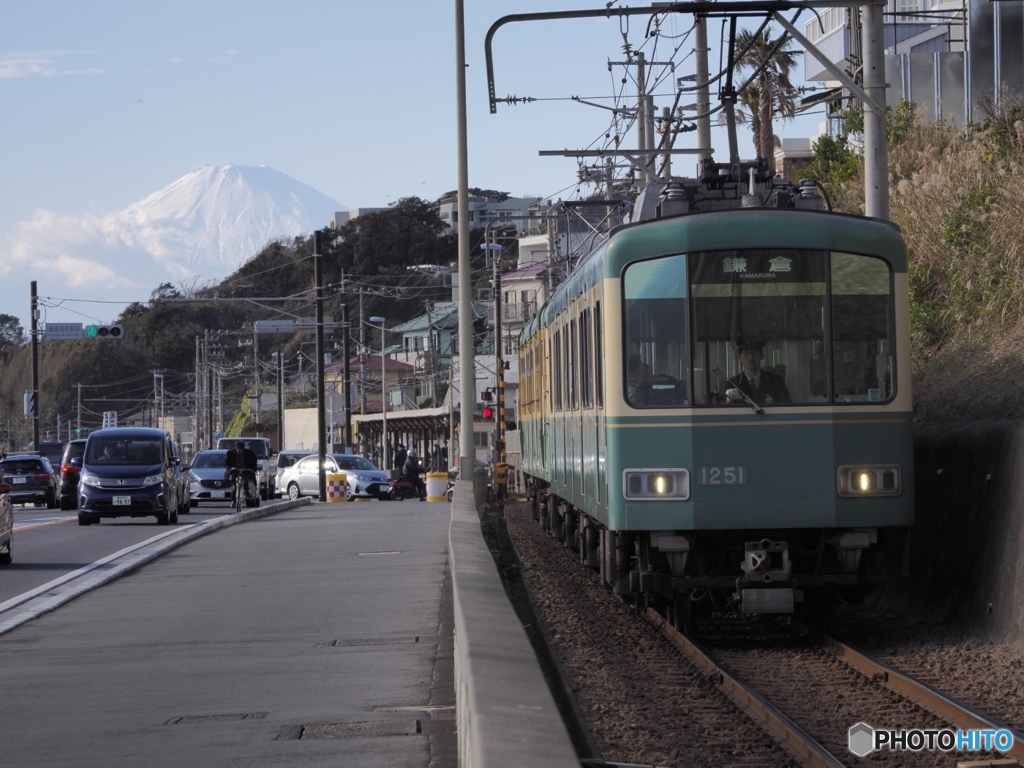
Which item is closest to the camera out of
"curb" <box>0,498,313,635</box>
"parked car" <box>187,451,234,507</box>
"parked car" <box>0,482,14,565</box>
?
"curb" <box>0,498,313,635</box>

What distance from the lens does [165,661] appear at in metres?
11.0

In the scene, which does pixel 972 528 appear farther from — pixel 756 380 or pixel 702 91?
pixel 702 91

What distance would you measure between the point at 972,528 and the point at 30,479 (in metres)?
33.9

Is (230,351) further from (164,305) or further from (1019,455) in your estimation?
(1019,455)

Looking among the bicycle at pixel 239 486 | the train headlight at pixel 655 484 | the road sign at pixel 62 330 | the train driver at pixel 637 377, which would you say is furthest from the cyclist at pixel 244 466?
the road sign at pixel 62 330

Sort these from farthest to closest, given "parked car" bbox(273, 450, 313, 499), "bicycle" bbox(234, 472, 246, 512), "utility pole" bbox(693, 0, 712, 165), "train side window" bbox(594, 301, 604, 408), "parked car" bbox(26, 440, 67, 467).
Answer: "parked car" bbox(26, 440, 67, 467)
"parked car" bbox(273, 450, 313, 499)
"bicycle" bbox(234, 472, 246, 512)
"utility pole" bbox(693, 0, 712, 165)
"train side window" bbox(594, 301, 604, 408)

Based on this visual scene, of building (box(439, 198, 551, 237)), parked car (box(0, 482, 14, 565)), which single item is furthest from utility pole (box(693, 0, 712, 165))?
building (box(439, 198, 551, 237))

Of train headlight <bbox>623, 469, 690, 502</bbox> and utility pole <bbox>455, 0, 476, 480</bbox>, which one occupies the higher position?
utility pole <bbox>455, 0, 476, 480</bbox>

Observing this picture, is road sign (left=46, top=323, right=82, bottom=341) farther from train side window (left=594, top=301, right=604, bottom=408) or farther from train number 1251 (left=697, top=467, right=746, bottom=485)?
train number 1251 (left=697, top=467, right=746, bottom=485)

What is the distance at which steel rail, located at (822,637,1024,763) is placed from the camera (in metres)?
7.96

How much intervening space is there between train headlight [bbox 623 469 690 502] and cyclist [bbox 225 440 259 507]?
73.8 ft

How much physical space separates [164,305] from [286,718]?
4001 inches

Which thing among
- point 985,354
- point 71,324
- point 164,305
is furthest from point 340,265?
Answer: point 985,354

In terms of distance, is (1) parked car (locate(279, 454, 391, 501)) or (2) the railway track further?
(1) parked car (locate(279, 454, 391, 501))
